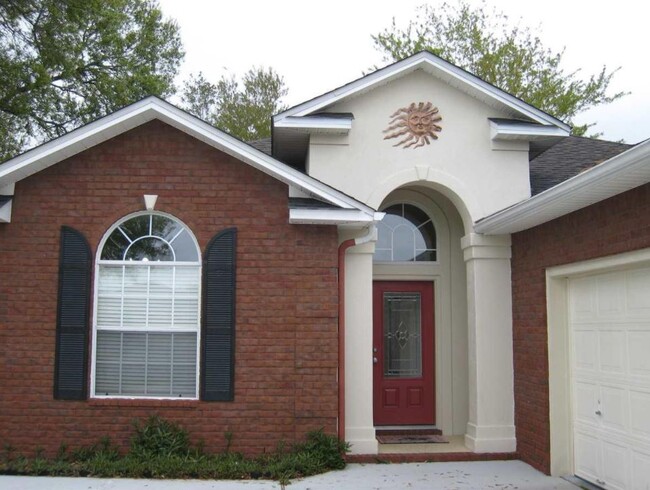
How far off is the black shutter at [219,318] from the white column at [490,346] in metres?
3.26

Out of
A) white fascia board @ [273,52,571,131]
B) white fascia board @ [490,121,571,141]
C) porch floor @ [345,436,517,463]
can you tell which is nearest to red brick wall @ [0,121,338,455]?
porch floor @ [345,436,517,463]

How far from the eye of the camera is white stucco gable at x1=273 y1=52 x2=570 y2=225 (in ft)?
31.7

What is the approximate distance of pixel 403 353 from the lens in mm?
10727

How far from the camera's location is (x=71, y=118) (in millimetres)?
22812

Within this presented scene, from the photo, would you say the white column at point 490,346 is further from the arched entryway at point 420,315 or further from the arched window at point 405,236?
the arched window at point 405,236

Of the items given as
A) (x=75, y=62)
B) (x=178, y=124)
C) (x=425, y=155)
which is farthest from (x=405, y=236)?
(x=75, y=62)

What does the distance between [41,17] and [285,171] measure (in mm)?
14307

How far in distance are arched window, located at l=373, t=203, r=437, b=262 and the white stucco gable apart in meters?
1.01

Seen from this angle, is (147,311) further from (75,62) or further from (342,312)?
(75,62)

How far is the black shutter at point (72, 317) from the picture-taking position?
27.9 ft

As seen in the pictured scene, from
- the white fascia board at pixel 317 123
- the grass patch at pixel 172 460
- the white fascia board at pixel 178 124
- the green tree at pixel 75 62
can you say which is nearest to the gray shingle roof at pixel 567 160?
the white fascia board at pixel 317 123

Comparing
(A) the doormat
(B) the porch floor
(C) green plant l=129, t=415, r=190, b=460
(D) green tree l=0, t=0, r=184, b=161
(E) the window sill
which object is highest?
(D) green tree l=0, t=0, r=184, b=161

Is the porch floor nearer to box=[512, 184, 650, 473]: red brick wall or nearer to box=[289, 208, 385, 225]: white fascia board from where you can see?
box=[512, 184, 650, 473]: red brick wall

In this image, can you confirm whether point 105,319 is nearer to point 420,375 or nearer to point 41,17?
point 420,375
